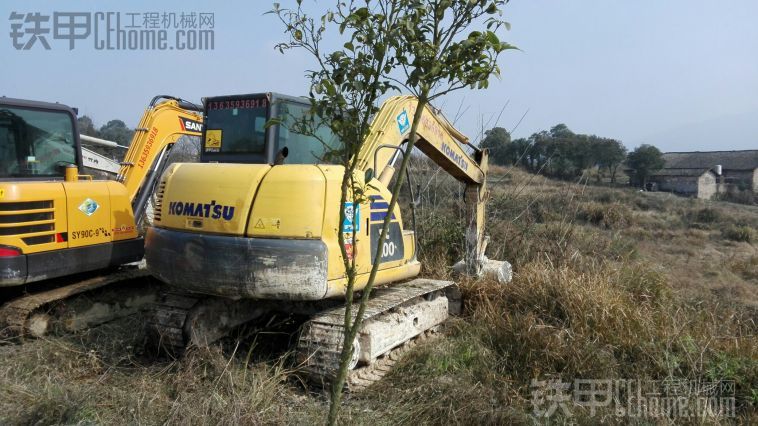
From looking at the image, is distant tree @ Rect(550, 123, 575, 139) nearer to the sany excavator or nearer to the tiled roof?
the tiled roof

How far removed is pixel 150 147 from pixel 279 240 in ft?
13.1

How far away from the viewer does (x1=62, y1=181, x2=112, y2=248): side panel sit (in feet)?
19.3

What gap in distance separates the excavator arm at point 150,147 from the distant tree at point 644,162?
3304 cm

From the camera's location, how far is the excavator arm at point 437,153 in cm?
507

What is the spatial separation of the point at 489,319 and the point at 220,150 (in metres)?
2.95

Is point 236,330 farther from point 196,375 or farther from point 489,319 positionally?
point 489,319

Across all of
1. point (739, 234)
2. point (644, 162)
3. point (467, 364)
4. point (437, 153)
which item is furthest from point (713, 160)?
point (467, 364)

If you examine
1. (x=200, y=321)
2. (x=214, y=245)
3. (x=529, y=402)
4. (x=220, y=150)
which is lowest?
(x=529, y=402)

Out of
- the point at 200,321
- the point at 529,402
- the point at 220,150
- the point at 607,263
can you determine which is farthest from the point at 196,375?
the point at 607,263

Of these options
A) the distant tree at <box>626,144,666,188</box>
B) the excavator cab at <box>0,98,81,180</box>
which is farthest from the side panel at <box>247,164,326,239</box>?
the distant tree at <box>626,144,666,188</box>

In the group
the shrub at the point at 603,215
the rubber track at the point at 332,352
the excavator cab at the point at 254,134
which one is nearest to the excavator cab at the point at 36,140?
the excavator cab at the point at 254,134

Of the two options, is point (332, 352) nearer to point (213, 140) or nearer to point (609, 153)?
point (213, 140)

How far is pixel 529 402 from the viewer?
424 centimetres

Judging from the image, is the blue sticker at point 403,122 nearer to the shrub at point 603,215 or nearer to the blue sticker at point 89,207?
the blue sticker at point 89,207
